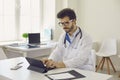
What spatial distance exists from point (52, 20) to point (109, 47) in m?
1.53

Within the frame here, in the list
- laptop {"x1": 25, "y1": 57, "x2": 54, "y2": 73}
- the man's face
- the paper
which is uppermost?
the man's face

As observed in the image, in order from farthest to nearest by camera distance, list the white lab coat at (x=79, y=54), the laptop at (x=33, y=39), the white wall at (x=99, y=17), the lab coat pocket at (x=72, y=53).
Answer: the white wall at (x=99, y=17)
the laptop at (x=33, y=39)
the lab coat pocket at (x=72, y=53)
the white lab coat at (x=79, y=54)

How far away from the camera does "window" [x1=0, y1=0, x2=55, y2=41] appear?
4.34 m

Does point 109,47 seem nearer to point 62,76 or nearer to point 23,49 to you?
point 23,49

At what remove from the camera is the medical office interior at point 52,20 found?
4.40 metres

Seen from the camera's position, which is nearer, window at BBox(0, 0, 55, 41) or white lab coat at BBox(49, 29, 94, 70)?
white lab coat at BBox(49, 29, 94, 70)

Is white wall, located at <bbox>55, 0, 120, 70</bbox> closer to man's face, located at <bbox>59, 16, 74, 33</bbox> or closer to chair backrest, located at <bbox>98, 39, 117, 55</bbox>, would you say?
chair backrest, located at <bbox>98, 39, 117, 55</bbox>

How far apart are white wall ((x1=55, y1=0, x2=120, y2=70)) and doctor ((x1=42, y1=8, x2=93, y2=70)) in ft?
8.58

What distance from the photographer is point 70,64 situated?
209 centimetres

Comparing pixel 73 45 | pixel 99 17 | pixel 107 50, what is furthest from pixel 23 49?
pixel 99 17

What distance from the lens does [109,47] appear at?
467 cm

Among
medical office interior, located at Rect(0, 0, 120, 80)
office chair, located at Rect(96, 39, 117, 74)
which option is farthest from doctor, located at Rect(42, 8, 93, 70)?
office chair, located at Rect(96, 39, 117, 74)

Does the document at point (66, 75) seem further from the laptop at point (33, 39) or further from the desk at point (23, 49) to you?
the laptop at point (33, 39)

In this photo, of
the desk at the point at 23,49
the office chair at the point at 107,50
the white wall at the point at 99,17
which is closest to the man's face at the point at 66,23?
the desk at the point at 23,49
